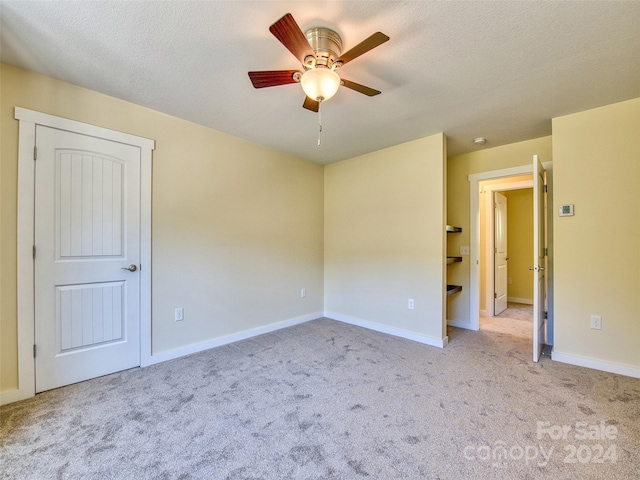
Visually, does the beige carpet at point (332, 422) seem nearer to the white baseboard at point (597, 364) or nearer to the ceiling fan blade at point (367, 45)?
the white baseboard at point (597, 364)

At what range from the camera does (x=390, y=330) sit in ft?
11.7

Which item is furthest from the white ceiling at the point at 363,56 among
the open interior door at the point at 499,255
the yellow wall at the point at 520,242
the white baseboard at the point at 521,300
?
the white baseboard at the point at 521,300

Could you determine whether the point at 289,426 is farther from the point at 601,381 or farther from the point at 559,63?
the point at 559,63

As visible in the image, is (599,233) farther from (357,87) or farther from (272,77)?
(272,77)

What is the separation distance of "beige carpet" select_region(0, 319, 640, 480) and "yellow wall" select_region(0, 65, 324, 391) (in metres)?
0.61

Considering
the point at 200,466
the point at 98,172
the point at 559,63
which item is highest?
the point at 559,63

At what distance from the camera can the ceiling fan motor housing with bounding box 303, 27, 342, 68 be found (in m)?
1.62

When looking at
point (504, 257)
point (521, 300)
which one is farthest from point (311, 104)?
point (521, 300)

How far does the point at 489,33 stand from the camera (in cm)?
164

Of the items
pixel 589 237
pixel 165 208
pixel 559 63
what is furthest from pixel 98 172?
pixel 589 237

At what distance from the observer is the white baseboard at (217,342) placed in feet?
8.79

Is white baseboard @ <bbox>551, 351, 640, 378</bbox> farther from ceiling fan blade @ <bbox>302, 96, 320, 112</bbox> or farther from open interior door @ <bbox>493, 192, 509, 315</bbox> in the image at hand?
ceiling fan blade @ <bbox>302, 96, 320, 112</bbox>

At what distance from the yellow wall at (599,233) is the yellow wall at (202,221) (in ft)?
9.75

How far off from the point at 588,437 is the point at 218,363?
2772 mm
